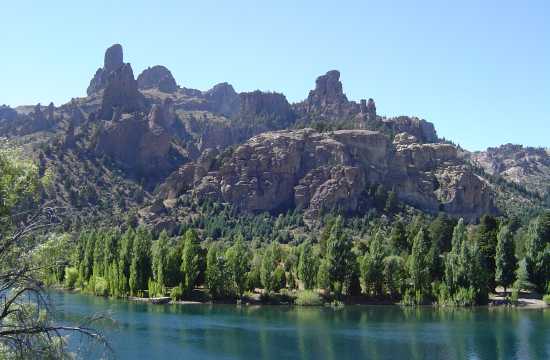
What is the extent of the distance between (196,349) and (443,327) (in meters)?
32.9

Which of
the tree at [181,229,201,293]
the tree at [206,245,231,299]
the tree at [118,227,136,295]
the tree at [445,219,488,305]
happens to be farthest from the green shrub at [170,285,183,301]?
the tree at [445,219,488,305]

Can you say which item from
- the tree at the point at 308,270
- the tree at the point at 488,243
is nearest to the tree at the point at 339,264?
the tree at the point at 308,270

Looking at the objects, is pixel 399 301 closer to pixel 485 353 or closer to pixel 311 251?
pixel 311 251

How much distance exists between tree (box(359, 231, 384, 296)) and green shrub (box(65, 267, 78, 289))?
181 ft

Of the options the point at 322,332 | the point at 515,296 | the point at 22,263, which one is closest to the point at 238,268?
the point at 322,332

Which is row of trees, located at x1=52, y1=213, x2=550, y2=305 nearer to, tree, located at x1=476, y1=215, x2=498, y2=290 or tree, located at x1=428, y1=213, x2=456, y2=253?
tree, located at x1=476, y1=215, x2=498, y2=290

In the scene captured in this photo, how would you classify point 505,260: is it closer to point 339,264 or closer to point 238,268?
point 339,264

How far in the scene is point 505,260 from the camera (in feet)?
346

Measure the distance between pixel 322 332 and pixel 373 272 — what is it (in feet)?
106

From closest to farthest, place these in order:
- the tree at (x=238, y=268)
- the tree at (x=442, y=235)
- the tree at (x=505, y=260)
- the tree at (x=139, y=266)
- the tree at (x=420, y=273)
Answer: the tree at (x=420, y=273) → the tree at (x=505, y=260) → the tree at (x=238, y=268) → the tree at (x=139, y=266) → the tree at (x=442, y=235)

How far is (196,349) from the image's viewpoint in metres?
64.3

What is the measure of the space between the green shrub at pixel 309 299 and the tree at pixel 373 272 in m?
8.63

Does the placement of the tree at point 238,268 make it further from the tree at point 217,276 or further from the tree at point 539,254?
the tree at point 539,254

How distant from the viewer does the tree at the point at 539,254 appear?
340 feet
